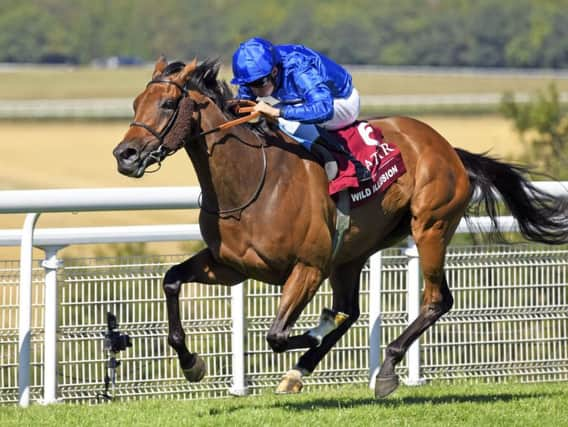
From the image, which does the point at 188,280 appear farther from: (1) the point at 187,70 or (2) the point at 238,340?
(2) the point at 238,340

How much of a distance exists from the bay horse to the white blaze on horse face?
6.8 inches

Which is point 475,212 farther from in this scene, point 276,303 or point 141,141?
point 141,141

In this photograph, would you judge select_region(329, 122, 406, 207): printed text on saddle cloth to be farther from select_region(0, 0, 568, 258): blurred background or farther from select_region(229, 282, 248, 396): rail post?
select_region(0, 0, 568, 258): blurred background

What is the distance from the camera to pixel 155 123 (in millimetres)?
4785

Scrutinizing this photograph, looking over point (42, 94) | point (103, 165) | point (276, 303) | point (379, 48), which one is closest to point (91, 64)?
point (379, 48)

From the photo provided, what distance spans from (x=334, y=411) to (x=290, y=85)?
4.60ft

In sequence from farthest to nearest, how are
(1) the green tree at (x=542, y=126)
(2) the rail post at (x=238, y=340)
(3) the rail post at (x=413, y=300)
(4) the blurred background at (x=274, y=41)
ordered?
(4) the blurred background at (x=274, y=41)
(1) the green tree at (x=542, y=126)
(3) the rail post at (x=413, y=300)
(2) the rail post at (x=238, y=340)

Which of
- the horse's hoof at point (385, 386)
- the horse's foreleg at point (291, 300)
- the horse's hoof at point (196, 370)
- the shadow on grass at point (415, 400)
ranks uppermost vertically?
the horse's foreleg at point (291, 300)

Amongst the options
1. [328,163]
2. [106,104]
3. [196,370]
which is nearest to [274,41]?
[106,104]

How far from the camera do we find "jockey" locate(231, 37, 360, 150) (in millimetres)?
5004

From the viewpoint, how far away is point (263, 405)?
5.50 metres

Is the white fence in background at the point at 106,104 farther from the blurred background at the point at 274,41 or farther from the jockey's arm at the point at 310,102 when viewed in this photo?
the jockey's arm at the point at 310,102

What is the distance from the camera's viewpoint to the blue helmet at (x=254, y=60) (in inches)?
196

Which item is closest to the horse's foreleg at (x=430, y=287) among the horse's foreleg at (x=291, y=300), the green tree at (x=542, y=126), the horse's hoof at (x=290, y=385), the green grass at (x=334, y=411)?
the green grass at (x=334, y=411)
